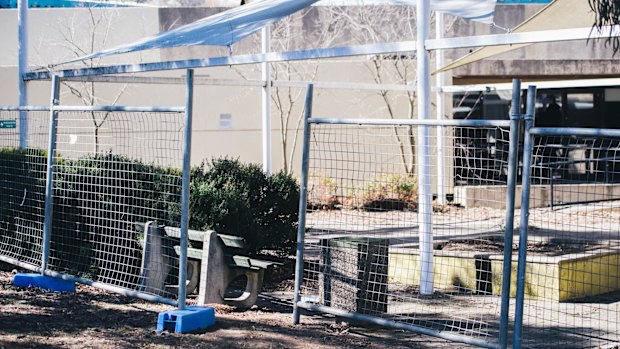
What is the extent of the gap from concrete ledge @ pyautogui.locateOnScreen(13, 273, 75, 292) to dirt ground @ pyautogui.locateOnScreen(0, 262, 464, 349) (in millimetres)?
206

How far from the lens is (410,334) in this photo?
290 inches

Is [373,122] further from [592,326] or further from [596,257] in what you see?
[596,257]

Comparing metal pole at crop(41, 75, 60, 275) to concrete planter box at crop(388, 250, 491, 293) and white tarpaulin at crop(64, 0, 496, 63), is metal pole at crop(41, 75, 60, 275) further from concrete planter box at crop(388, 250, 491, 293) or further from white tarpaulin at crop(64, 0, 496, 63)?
concrete planter box at crop(388, 250, 491, 293)

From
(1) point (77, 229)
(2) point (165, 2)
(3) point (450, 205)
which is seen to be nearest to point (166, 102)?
(2) point (165, 2)

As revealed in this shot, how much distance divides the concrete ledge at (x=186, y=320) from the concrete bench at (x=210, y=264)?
675 millimetres

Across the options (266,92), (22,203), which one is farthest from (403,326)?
(266,92)

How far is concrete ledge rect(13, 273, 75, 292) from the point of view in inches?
344

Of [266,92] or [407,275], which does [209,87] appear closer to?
[266,92]

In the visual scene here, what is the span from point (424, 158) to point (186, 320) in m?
2.92

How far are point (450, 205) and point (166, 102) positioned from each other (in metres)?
7.43

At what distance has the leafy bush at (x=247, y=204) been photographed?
9.38 metres

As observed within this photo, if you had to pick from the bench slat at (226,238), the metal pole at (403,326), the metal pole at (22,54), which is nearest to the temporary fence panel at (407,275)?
the metal pole at (403,326)

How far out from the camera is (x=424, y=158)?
8477 mm

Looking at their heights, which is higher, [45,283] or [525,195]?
[525,195]
